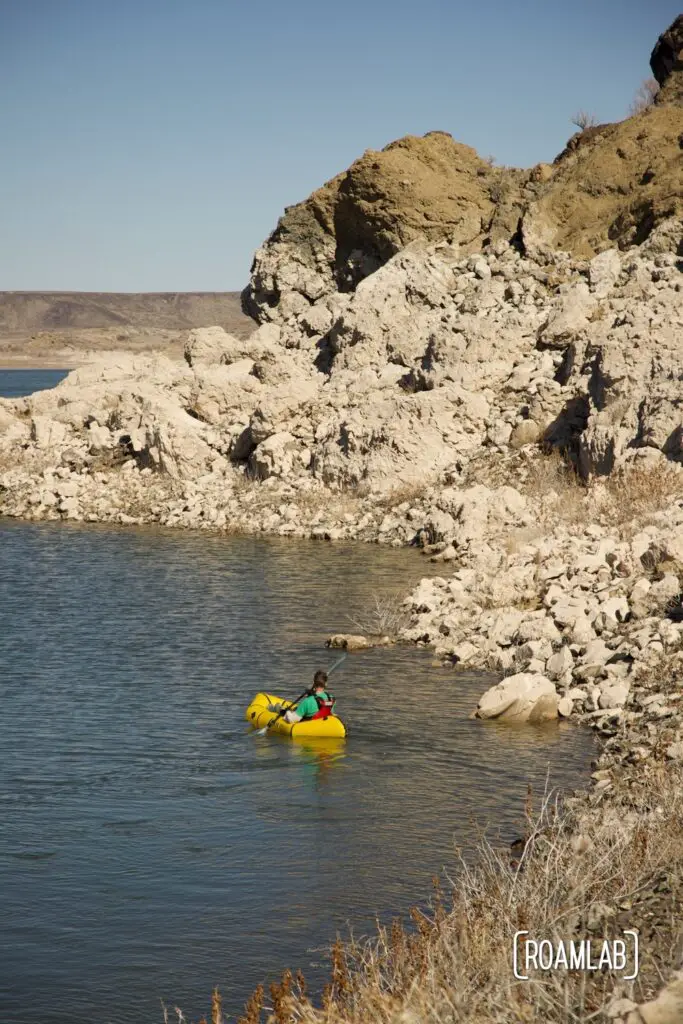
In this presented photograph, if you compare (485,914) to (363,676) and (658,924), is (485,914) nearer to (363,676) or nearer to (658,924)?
(658,924)

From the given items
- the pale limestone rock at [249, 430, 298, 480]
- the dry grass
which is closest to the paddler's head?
the dry grass

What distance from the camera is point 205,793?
13.4 m

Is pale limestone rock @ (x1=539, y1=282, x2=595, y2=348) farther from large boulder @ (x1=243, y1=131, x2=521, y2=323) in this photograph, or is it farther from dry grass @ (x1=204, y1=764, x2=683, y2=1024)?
dry grass @ (x1=204, y1=764, x2=683, y2=1024)

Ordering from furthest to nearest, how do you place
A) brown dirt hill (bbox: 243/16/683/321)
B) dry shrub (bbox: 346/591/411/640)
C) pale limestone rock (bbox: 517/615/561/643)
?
brown dirt hill (bbox: 243/16/683/321)
dry shrub (bbox: 346/591/411/640)
pale limestone rock (bbox: 517/615/561/643)

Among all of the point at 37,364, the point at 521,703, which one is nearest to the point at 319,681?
the point at 521,703

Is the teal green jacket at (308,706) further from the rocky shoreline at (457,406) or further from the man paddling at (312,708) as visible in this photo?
the rocky shoreline at (457,406)

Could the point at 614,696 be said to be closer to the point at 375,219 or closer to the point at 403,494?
the point at 403,494

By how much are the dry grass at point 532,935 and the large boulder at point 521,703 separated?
6054mm

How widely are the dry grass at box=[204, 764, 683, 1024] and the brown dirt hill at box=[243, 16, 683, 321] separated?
3120 cm

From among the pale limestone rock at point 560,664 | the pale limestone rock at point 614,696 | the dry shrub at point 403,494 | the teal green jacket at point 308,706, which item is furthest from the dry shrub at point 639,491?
the teal green jacket at point 308,706

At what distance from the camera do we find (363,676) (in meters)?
18.2

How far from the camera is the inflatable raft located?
15172 millimetres

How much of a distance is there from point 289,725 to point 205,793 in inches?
84.3

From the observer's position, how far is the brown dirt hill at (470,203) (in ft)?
127
